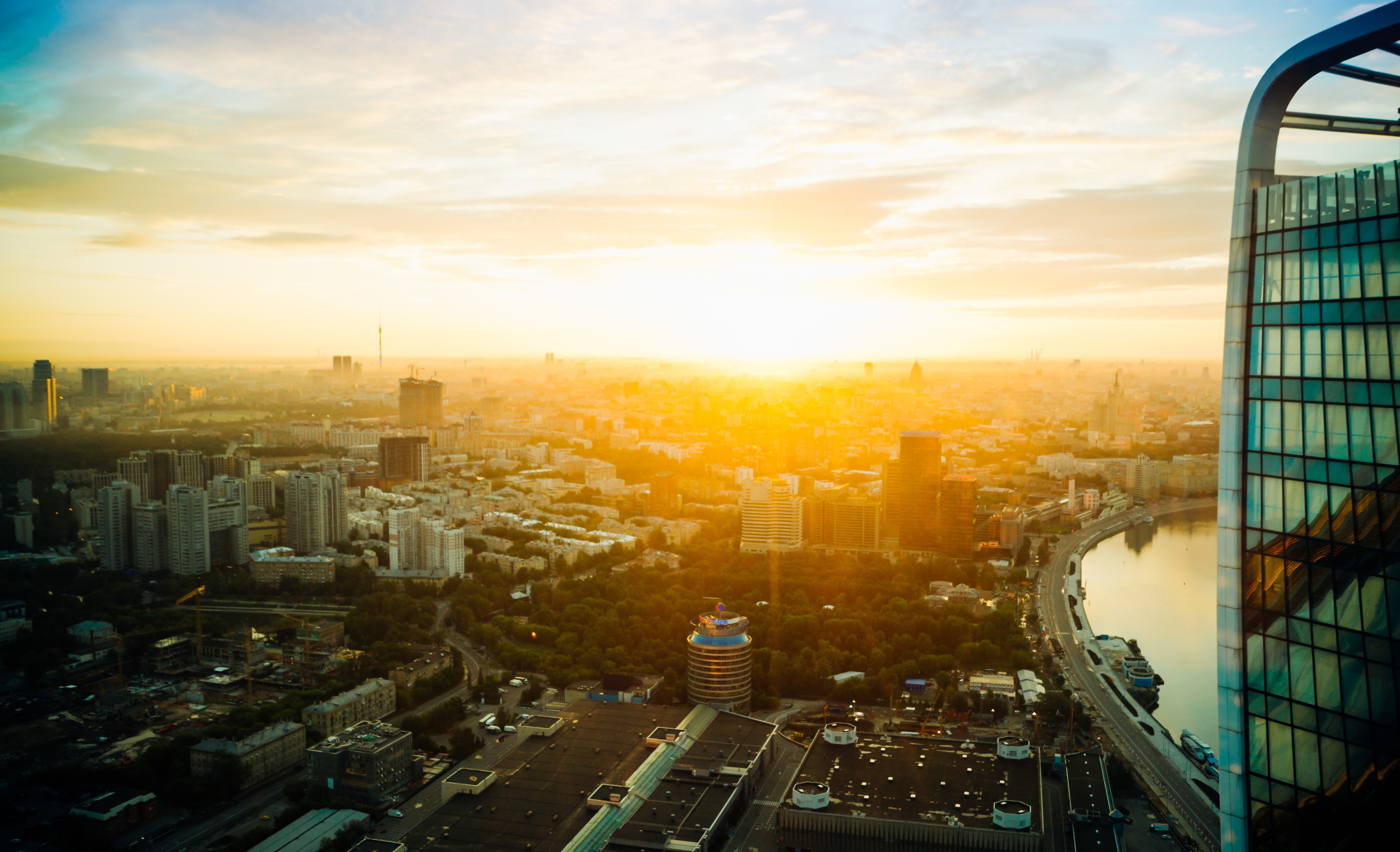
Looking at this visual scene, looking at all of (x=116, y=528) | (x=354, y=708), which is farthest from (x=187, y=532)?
(x=354, y=708)

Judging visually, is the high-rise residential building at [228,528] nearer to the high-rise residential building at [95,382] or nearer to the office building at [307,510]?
the office building at [307,510]

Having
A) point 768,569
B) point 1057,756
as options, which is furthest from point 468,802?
point 768,569

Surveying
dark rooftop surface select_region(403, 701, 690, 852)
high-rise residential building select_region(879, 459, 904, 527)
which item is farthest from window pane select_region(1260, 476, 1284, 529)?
high-rise residential building select_region(879, 459, 904, 527)

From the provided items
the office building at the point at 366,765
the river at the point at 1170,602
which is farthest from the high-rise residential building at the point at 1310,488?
the river at the point at 1170,602

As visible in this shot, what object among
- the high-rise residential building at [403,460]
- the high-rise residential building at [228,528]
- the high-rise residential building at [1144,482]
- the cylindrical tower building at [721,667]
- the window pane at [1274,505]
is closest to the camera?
the window pane at [1274,505]

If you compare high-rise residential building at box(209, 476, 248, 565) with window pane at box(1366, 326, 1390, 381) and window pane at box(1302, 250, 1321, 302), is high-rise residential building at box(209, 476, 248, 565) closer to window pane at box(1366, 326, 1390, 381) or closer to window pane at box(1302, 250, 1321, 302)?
window pane at box(1302, 250, 1321, 302)
